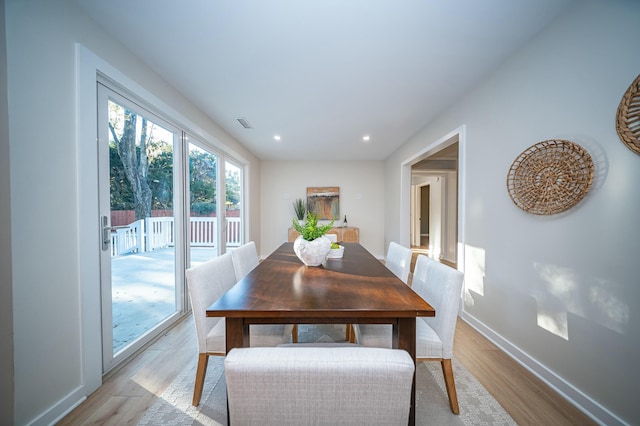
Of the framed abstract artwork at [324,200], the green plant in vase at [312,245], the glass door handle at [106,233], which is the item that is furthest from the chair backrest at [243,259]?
the framed abstract artwork at [324,200]

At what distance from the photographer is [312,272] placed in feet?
5.36

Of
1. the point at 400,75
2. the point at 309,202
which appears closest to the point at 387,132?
the point at 400,75

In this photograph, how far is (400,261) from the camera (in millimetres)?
2035

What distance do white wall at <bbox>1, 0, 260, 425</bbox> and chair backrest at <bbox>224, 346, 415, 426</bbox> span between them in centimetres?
135

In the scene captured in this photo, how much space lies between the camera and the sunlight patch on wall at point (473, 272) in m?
2.34

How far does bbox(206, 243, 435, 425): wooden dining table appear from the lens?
1.01 metres

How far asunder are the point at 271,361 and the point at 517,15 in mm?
2306

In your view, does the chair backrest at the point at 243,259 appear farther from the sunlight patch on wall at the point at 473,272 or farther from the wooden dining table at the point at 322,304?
the sunlight patch on wall at the point at 473,272

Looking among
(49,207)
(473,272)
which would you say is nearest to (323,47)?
(49,207)

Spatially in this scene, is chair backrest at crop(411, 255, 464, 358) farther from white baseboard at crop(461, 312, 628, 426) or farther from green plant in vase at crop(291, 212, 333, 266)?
white baseboard at crop(461, 312, 628, 426)

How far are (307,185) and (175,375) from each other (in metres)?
4.62

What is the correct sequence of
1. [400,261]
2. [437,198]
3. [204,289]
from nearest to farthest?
[204,289]
[400,261]
[437,198]

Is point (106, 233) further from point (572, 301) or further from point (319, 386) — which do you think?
point (572, 301)

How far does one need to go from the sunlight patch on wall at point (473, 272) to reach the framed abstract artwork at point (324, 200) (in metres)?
3.54
